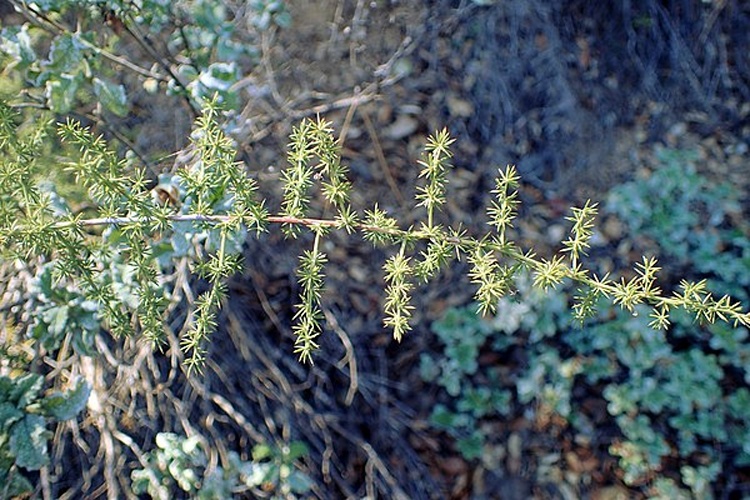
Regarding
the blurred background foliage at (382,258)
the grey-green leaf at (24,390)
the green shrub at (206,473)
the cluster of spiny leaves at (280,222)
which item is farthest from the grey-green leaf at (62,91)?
the green shrub at (206,473)

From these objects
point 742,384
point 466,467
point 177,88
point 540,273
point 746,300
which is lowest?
point 466,467

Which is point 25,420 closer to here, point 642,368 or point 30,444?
point 30,444

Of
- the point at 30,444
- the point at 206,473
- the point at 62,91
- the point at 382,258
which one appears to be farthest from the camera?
the point at 382,258

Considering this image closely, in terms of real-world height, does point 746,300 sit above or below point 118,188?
below

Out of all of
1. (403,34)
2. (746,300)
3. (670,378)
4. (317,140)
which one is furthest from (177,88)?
(746,300)

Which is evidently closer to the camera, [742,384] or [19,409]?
[19,409]

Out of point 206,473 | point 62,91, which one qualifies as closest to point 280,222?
point 62,91

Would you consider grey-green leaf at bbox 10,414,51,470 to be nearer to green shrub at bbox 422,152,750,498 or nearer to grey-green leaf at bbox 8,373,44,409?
grey-green leaf at bbox 8,373,44,409

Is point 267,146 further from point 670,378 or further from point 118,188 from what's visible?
point 670,378

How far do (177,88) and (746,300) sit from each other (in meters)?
2.03

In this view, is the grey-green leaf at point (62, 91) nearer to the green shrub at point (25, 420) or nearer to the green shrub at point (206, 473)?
the green shrub at point (25, 420)

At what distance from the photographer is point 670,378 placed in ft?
8.43

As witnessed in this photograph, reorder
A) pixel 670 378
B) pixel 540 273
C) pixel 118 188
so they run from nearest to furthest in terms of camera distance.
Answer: pixel 540 273 < pixel 118 188 < pixel 670 378

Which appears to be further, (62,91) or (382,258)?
(382,258)
